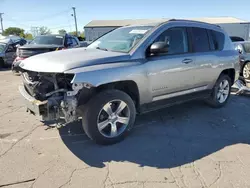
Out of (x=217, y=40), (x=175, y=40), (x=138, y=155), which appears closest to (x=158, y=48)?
(x=175, y=40)

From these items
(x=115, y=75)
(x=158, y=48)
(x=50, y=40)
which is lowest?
(x=115, y=75)

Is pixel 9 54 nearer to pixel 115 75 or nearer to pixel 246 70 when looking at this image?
pixel 115 75

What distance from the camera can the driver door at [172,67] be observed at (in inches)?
146

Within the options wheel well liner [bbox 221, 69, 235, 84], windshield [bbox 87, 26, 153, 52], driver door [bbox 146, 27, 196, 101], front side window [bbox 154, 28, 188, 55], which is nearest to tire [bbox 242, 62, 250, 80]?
wheel well liner [bbox 221, 69, 235, 84]

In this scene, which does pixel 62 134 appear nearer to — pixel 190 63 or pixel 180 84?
pixel 180 84

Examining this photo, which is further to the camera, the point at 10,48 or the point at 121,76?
the point at 10,48

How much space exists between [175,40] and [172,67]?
59 cm

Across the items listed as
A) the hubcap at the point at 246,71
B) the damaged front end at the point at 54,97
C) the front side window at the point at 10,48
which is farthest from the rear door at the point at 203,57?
the front side window at the point at 10,48

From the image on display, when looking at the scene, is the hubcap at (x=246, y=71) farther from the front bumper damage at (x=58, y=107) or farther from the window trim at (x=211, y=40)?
the front bumper damage at (x=58, y=107)

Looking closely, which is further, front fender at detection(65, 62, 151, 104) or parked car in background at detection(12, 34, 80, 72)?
parked car in background at detection(12, 34, 80, 72)

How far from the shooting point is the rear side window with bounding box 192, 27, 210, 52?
4430mm

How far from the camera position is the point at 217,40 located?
4988mm

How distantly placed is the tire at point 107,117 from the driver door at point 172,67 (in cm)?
59

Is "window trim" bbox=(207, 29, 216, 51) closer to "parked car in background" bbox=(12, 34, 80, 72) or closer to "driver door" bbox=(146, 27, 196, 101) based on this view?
"driver door" bbox=(146, 27, 196, 101)
